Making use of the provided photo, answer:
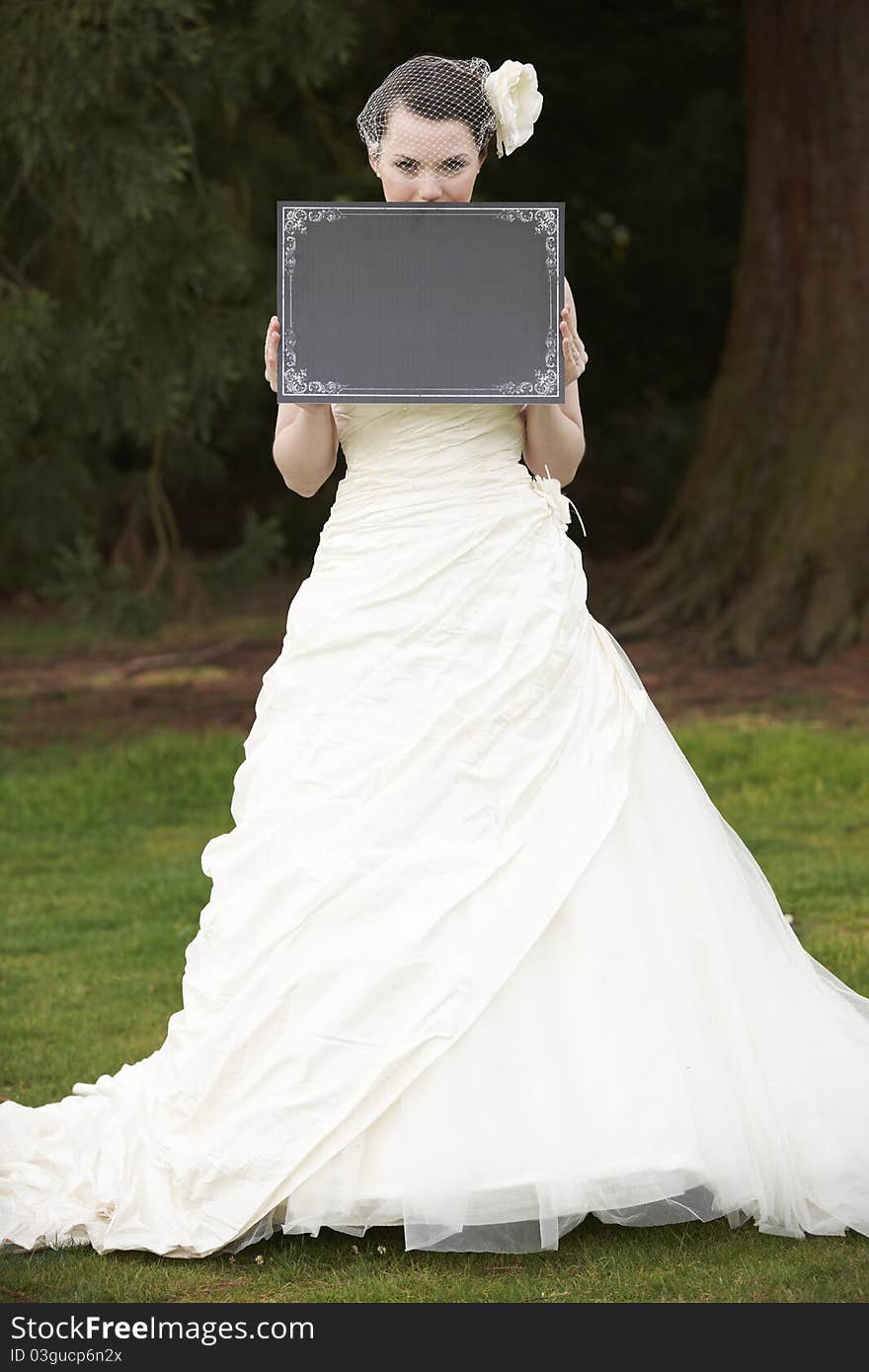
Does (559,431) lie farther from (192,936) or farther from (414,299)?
(192,936)

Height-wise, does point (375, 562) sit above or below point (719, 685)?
above

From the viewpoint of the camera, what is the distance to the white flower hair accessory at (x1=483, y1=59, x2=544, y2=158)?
391cm

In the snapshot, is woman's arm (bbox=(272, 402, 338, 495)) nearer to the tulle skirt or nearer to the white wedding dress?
the white wedding dress

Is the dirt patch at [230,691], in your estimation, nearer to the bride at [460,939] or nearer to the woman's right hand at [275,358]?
the bride at [460,939]

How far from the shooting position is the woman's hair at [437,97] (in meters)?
3.89

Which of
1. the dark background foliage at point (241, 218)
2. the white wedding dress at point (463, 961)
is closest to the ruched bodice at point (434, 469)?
the white wedding dress at point (463, 961)

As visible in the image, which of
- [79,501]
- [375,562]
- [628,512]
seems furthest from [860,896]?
[628,512]

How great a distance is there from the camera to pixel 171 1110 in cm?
381

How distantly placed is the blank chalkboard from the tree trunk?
7.46m

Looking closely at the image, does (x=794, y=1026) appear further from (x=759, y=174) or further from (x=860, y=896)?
(x=759, y=174)

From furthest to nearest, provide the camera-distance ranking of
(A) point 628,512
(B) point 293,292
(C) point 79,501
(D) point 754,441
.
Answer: (A) point 628,512 < (C) point 79,501 < (D) point 754,441 < (B) point 293,292

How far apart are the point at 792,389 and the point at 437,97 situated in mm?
7841

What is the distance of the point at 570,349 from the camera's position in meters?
3.86

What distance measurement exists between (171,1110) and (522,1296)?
2.59 feet
